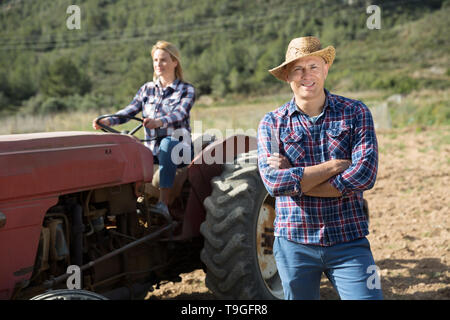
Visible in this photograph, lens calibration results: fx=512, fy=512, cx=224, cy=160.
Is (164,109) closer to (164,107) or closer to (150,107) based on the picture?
(164,107)

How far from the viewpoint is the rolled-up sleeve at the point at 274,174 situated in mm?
2172

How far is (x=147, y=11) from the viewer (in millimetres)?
77500

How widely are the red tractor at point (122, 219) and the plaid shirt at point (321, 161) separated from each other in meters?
1.18

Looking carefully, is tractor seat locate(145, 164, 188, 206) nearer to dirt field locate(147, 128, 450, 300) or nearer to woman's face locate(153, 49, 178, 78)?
woman's face locate(153, 49, 178, 78)

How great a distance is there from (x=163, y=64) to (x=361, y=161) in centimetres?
235

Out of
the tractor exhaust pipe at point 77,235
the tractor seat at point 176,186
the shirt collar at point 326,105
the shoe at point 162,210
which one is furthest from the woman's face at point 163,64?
the shirt collar at point 326,105

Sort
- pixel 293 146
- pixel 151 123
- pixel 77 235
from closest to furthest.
Answer: pixel 293 146 < pixel 77 235 < pixel 151 123

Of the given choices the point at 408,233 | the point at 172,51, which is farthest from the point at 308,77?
the point at 408,233

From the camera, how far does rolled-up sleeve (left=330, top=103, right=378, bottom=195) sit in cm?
214

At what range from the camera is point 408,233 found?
5.54 metres

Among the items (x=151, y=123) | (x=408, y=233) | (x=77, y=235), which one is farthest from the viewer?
(x=408, y=233)

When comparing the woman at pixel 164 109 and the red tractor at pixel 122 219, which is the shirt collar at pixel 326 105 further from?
the woman at pixel 164 109

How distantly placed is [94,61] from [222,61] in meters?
14.8
